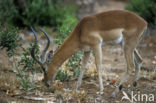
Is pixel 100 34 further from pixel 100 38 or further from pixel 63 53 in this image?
pixel 63 53

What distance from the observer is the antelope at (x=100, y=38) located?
19.0ft

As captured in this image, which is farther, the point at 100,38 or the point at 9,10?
the point at 9,10

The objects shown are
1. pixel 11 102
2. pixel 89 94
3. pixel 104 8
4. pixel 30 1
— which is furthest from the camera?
pixel 104 8

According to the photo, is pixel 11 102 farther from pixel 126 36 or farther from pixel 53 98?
pixel 126 36

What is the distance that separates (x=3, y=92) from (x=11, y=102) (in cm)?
68

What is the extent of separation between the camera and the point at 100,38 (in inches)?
233

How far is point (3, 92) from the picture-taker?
5520mm

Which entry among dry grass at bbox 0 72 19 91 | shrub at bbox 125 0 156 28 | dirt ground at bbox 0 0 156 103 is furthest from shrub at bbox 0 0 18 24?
dry grass at bbox 0 72 19 91

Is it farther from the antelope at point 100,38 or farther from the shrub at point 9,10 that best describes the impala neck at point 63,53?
the shrub at point 9,10

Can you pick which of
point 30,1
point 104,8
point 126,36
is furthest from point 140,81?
point 104,8

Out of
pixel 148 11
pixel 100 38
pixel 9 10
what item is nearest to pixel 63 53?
pixel 100 38

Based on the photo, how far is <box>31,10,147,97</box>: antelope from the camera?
5.79 meters

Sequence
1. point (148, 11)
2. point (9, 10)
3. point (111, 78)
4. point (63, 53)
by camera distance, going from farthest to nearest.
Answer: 1. point (9, 10)
2. point (148, 11)
3. point (111, 78)
4. point (63, 53)

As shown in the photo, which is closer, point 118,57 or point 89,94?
point 89,94
